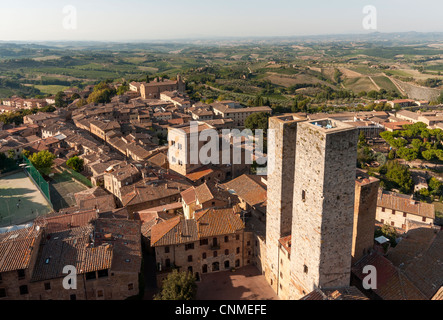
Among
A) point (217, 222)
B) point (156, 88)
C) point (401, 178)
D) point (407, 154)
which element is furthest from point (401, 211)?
point (156, 88)

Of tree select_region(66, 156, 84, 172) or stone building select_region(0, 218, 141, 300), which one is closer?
stone building select_region(0, 218, 141, 300)

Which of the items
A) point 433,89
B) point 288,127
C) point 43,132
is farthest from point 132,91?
point 433,89

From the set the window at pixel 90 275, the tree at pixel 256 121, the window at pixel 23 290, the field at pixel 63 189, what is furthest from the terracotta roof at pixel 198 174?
the tree at pixel 256 121

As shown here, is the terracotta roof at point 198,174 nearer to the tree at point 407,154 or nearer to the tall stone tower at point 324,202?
the tall stone tower at point 324,202

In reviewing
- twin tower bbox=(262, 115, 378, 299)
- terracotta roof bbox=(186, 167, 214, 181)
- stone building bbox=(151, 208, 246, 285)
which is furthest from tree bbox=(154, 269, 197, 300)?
terracotta roof bbox=(186, 167, 214, 181)

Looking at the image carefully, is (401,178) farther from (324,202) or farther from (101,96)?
(101,96)

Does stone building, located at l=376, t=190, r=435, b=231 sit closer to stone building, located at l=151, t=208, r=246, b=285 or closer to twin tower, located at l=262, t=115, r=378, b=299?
twin tower, located at l=262, t=115, r=378, b=299

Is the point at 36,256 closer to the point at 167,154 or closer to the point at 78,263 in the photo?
the point at 78,263
